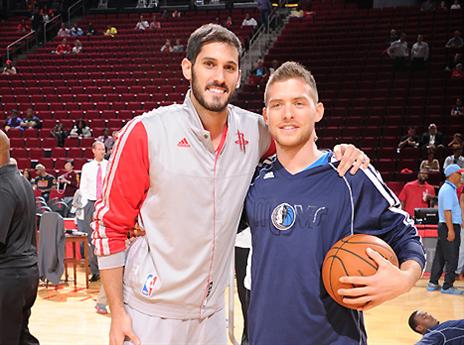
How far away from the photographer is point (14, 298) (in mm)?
3693

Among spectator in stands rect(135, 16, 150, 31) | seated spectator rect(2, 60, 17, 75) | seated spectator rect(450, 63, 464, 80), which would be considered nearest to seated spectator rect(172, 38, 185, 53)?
spectator in stands rect(135, 16, 150, 31)

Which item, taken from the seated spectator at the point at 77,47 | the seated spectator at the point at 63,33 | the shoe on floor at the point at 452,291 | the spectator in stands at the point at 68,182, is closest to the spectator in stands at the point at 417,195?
the shoe on floor at the point at 452,291

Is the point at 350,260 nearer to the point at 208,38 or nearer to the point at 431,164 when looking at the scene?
the point at 208,38

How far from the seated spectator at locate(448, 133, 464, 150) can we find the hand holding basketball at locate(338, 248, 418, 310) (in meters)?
9.46

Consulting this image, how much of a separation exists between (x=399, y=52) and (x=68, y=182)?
26.6 ft

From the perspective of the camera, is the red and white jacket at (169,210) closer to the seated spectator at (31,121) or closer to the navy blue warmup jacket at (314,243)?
the navy blue warmup jacket at (314,243)

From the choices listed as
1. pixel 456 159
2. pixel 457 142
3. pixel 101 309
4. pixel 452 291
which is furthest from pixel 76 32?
Result: pixel 452 291

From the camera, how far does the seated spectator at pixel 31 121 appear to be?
49.8 ft

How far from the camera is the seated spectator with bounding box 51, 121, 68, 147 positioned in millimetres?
14352

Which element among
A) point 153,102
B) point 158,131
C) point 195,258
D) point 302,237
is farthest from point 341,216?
point 153,102

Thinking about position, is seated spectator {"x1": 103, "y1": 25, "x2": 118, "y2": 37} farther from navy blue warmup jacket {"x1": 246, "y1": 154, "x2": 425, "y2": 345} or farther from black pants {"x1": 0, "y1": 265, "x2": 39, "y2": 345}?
navy blue warmup jacket {"x1": 246, "y1": 154, "x2": 425, "y2": 345}

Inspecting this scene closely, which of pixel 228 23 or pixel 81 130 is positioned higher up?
pixel 228 23

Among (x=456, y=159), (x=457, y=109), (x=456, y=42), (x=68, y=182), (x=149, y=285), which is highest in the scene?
(x=456, y=42)

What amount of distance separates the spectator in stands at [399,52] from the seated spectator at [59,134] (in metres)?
7.99
